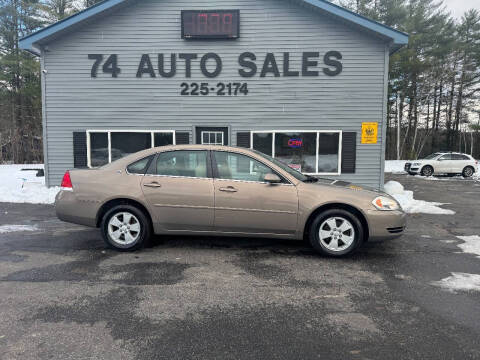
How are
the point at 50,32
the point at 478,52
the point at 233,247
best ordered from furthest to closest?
the point at 478,52
the point at 50,32
the point at 233,247

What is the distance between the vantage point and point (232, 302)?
325 centimetres

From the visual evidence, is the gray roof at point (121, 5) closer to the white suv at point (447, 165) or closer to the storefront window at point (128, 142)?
the storefront window at point (128, 142)

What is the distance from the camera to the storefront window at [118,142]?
10.9 m

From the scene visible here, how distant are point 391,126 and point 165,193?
116ft

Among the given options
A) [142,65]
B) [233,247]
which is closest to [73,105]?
[142,65]

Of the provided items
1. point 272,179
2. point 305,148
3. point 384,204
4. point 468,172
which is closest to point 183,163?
point 272,179

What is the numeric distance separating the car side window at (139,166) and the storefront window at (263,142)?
20.4 ft

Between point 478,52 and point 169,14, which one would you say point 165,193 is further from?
point 478,52

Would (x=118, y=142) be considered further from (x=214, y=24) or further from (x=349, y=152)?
(x=349, y=152)

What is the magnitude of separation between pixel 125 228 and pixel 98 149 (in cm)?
717

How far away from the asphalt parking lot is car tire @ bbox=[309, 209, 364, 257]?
164 mm

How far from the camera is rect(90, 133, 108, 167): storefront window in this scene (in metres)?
11.0

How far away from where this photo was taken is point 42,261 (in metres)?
4.43

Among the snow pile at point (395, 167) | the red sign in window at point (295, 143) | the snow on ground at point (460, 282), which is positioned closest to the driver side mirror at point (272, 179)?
the snow on ground at point (460, 282)
